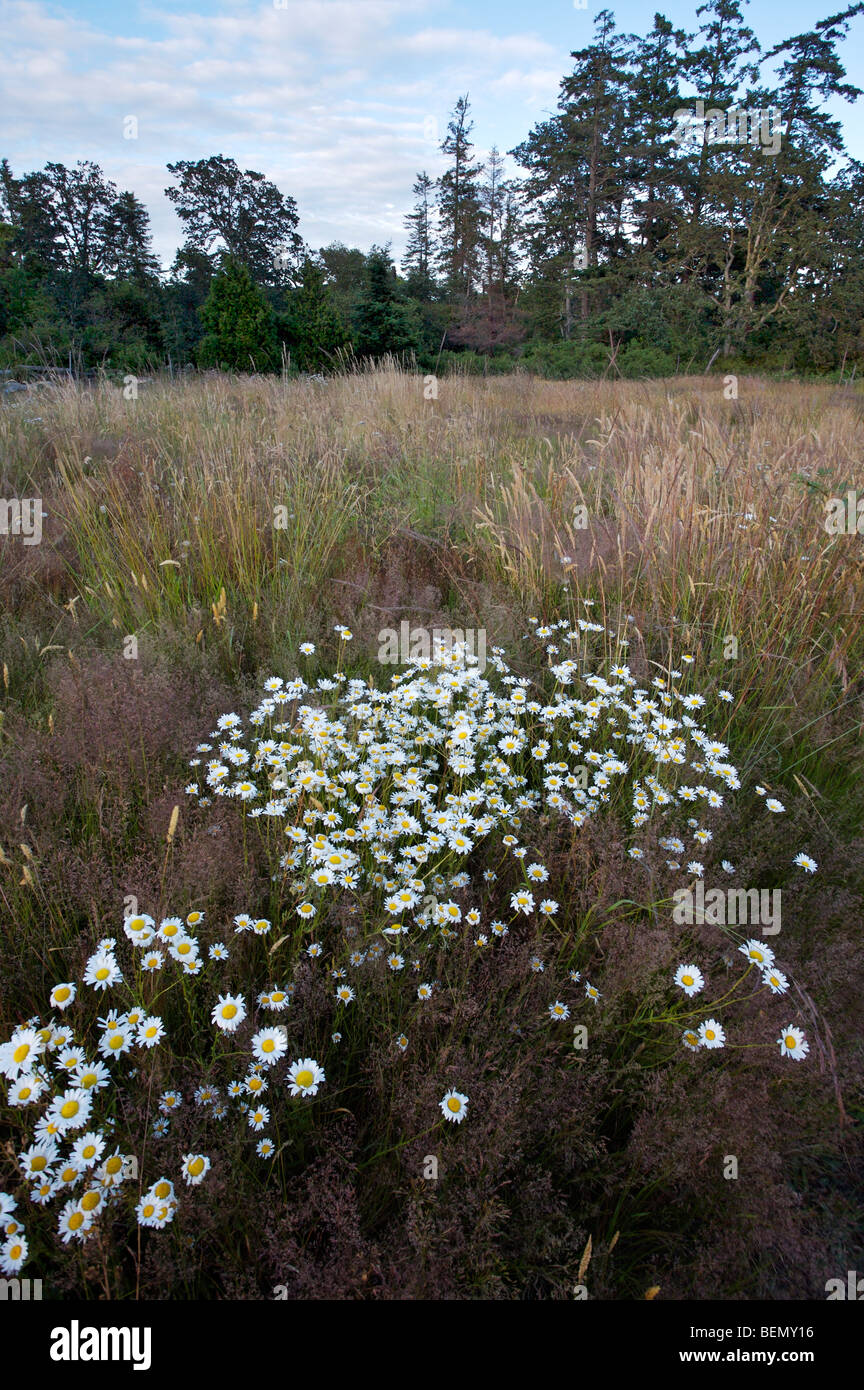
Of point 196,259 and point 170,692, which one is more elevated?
point 196,259

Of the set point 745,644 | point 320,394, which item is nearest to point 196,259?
point 320,394

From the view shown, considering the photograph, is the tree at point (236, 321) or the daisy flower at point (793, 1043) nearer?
the daisy flower at point (793, 1043)

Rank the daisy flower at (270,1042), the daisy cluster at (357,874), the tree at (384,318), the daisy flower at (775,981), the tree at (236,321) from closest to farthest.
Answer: the daisy cluster at (357,874) < the daisy flower at (270,1042) < the daisy flower at (775,981) < the tree at (236,321) < the tree at (384,318)

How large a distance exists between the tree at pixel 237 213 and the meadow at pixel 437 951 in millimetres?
30847

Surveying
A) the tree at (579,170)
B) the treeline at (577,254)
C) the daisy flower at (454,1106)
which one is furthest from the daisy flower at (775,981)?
the tree at (579,170)

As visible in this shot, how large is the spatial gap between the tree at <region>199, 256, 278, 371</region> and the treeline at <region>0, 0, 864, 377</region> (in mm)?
42

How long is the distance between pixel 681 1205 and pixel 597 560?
97.1 inches

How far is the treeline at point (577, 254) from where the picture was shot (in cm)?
1551

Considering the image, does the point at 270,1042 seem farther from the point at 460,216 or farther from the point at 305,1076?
the point at 460,216

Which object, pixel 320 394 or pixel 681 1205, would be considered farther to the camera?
pixel 320 394

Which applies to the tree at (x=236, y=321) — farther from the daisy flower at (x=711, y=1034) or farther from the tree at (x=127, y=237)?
the daisy flower at (x=711, y=1034)

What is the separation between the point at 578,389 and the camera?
10.8 meters

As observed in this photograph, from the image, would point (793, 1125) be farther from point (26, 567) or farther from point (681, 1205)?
point (26, 567)

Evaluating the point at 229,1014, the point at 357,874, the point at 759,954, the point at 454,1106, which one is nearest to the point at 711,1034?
the point at 759,954
